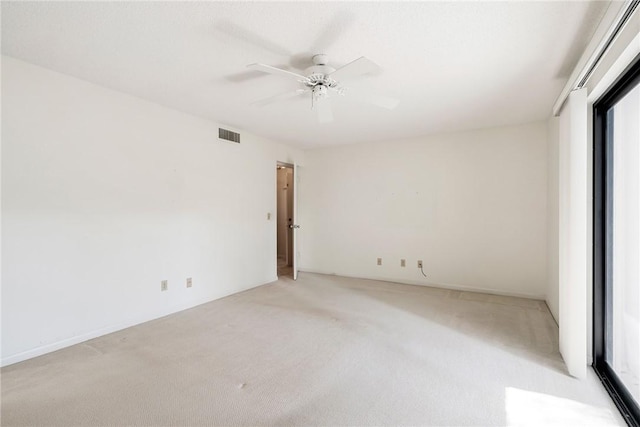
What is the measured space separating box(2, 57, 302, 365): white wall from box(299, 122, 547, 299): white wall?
190 centimetres

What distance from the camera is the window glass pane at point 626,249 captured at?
5.91 feet

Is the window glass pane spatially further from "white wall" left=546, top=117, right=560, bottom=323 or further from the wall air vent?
the wall air vent

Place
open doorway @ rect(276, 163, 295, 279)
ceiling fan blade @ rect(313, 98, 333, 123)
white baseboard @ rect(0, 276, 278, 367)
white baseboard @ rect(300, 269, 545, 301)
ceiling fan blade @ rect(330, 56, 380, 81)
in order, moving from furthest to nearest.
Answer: open doorway @ rect(276, 163, 295, 279) < white baseboard @ rect(300, 269, 545, 301) < ceiling fan blade @ rect(313, 98, 333, 123) < white baseboard @ rect(0, 276, 278, 367) < ceiling fan blade @ rect(330, 56, 380, 81)

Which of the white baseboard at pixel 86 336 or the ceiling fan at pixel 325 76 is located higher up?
the ceiling fan at pixel 325 76

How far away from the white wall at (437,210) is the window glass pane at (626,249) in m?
2.00

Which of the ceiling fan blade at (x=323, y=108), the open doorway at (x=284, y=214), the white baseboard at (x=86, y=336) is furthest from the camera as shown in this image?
the open doorway at (x=284, y=214)

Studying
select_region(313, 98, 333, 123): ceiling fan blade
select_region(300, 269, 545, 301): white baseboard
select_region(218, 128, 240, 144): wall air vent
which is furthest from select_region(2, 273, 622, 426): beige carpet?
select_region(218, 128, 240, 144): wall air vent

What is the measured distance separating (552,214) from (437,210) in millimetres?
1425

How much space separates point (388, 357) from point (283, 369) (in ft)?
2.75

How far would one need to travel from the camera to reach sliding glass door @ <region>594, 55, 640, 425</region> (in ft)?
5.90

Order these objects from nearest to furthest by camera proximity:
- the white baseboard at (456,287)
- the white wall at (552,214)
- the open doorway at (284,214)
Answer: the white wall at (552,214) → the white baseboard at (456,287) → the open doorway at (284,214)

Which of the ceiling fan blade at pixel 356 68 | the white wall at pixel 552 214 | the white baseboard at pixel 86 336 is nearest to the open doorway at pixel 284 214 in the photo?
the white baseboard at pixel 86 336

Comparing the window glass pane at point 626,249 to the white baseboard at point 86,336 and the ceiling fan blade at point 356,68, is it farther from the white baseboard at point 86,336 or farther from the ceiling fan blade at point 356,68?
the white baseboard at point 86,336

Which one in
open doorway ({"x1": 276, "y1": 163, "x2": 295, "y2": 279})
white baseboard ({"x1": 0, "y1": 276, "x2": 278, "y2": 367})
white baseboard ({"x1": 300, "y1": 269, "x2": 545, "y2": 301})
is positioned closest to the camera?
white baseboard ({"x1": 0, "y1": 276, "x2": 278, "y2": 367})
